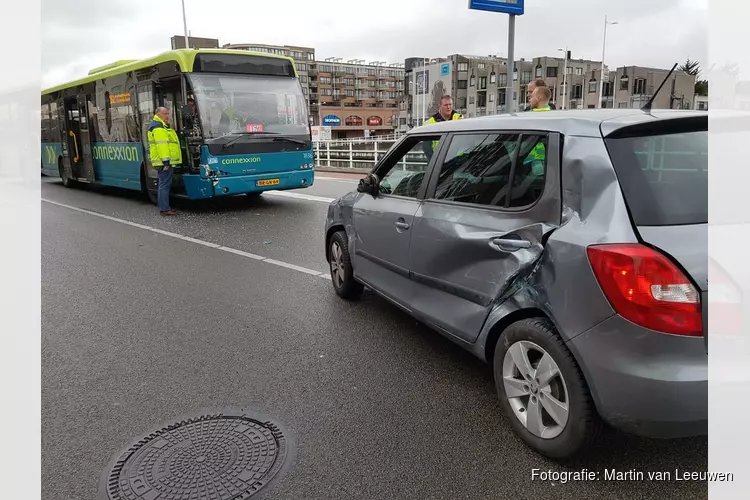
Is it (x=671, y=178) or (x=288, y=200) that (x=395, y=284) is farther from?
(x=288, y=200)

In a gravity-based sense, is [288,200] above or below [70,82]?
below

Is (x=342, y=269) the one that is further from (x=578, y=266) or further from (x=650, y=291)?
(x=650, y=291)

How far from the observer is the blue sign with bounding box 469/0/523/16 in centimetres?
1026

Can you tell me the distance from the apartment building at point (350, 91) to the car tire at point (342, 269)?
125m

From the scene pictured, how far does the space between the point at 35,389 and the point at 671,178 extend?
3931 mm

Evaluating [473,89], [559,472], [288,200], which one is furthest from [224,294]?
[473,89]

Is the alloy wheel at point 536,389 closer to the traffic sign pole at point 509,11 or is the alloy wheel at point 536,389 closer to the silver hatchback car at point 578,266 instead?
the silver hatchback car at point 578,266

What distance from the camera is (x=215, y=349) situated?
429cm

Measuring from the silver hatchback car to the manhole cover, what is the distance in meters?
1.28

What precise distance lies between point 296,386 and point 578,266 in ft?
6.48

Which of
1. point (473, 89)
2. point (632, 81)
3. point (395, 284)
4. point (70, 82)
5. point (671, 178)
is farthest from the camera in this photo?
point (473, 89)

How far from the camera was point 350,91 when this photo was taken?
14000 cm

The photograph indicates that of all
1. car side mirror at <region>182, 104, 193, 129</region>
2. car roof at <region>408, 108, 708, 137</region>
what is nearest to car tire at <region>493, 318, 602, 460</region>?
car roof at <region>408, 108, 708, 137</region>

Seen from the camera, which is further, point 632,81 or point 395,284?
point 632,81
